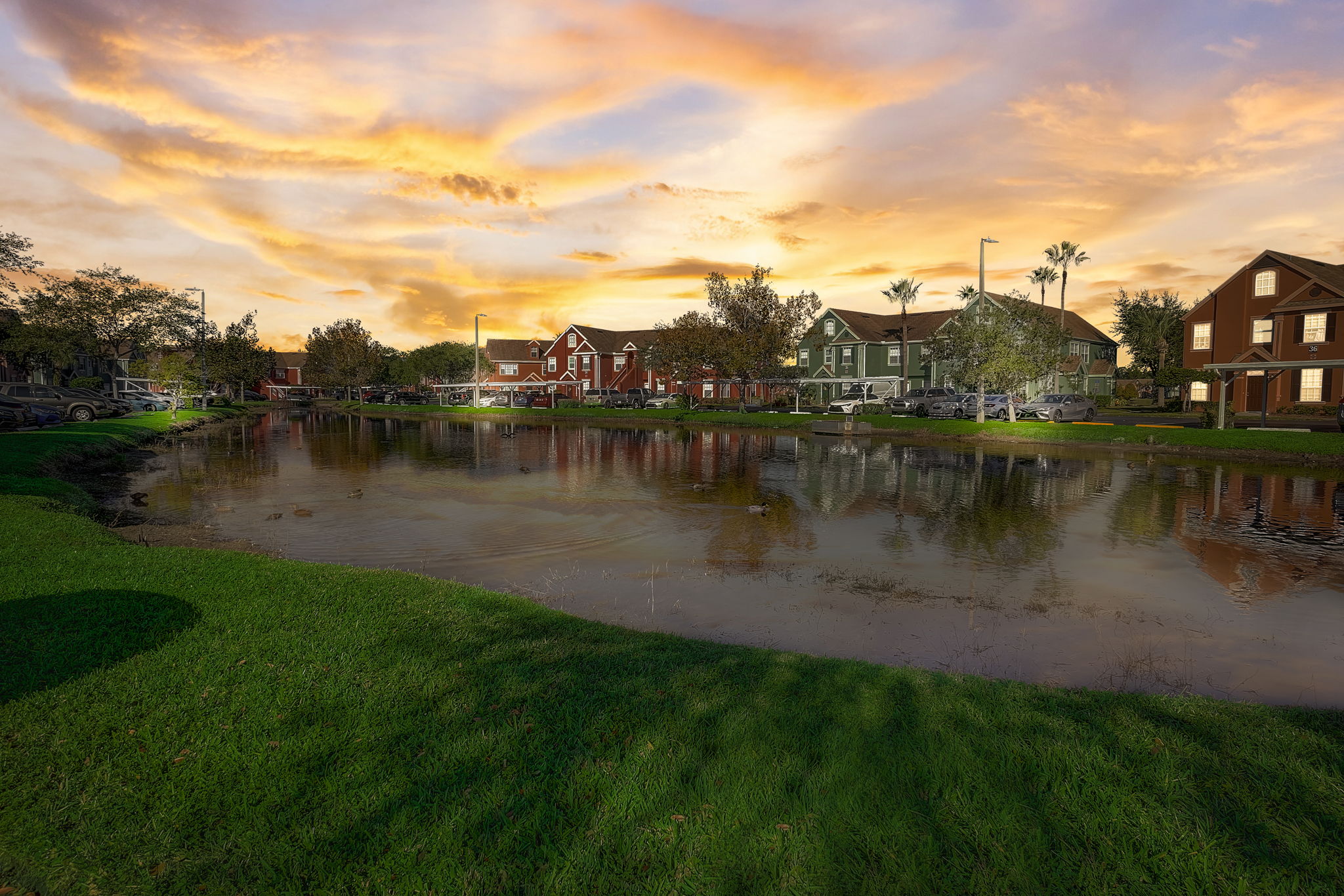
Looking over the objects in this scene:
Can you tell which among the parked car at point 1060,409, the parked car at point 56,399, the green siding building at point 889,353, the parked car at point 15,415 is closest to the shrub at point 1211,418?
the parked car at point 1060,409

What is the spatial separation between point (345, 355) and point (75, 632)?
95.7 meters

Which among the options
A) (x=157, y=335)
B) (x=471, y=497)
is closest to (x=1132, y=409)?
(x=471, y=497)

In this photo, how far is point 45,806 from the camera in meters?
4.09

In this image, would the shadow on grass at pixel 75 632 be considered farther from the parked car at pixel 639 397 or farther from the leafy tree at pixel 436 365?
the leafy tree at pixel 436 365

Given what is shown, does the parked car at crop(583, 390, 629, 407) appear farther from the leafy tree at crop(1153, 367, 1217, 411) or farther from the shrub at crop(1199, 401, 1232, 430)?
the shrub at crop(1199, 401, 1232, 430)

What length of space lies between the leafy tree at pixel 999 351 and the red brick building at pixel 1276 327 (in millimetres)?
14008

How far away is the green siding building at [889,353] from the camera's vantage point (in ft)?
236

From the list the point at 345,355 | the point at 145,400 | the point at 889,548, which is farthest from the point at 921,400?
the point at 345,355

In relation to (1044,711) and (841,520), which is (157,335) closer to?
(841,520)

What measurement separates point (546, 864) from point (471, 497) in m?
15.3

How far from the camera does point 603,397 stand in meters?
75.2

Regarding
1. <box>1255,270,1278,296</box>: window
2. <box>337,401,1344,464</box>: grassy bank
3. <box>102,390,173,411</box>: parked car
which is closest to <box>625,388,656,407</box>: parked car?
<box>337,401,1344,464</box>: grassy bank

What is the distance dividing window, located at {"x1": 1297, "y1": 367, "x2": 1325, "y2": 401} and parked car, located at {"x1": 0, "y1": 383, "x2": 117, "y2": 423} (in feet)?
242

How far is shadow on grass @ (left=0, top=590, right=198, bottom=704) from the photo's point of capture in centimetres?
555
